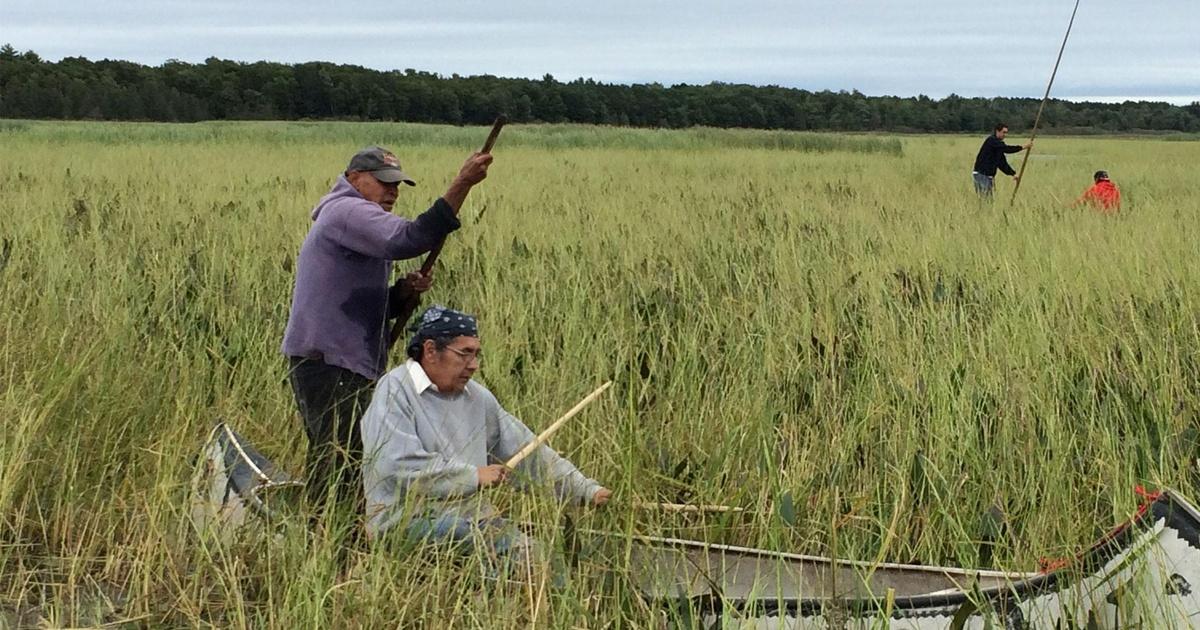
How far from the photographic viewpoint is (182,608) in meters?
2.73

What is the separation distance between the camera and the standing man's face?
378 cm

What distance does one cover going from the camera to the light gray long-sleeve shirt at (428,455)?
9.89 feet

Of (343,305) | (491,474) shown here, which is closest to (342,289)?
(343,305)

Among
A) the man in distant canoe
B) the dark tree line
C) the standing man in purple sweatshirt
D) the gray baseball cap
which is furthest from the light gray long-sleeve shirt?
the dark tree line

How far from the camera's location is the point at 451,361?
312 cm

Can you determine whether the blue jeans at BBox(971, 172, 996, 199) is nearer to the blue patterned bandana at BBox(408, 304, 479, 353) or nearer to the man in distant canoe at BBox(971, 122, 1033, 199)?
the man in distant canoe at BBox(971, 122, 1033, 199)

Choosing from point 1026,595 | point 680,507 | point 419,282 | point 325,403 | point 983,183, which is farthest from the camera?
point 983,183

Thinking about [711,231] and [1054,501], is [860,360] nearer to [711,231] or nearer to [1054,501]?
[1054,501]

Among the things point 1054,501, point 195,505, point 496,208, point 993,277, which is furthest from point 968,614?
point 496,208

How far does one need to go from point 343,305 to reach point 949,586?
6.60 ft

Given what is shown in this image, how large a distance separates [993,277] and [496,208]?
4.94m

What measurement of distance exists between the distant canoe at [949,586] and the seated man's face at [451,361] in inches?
21.6

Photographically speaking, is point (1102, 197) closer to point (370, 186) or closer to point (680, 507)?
point (370, 186)

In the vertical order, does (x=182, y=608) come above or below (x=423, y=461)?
below
